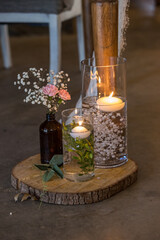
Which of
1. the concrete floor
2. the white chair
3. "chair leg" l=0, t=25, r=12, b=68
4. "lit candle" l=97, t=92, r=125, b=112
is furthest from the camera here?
"chair leg" l=0, t=25, r=12, b=68

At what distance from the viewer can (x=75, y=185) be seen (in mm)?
1292

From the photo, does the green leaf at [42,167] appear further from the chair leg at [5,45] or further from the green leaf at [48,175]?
the chair leg at [5,45]

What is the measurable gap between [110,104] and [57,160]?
24 centimetres

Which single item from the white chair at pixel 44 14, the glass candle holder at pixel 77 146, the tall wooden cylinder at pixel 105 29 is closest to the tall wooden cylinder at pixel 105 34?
the tall wooden cylinder at pixel 105 29

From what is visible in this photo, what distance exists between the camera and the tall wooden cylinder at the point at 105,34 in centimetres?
140

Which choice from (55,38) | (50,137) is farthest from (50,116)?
(55,38)

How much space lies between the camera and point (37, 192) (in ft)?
4.20

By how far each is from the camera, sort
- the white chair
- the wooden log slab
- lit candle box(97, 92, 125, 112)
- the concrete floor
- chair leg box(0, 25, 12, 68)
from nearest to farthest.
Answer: the concrete floor < the wooden log slab < lit candle box(97, 92, 125, 112) < the white chair < chair leg box(0, 25, 12, 68)

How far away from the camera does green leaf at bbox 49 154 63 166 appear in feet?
4.55

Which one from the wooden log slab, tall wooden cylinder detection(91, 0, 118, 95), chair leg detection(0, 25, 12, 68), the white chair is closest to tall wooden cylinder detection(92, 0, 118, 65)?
tall wooden cylinder detection(91, 0, 118, 95)

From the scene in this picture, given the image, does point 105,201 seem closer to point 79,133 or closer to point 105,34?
point 79,133

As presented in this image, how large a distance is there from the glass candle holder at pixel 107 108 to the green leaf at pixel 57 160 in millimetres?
110

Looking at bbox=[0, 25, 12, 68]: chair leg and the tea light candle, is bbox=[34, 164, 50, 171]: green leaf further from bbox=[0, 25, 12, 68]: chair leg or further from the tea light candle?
bbox=[0, 25, 12, 68]: chair leg

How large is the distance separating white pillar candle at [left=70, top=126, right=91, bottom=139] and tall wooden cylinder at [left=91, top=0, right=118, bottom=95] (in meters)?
0.18
